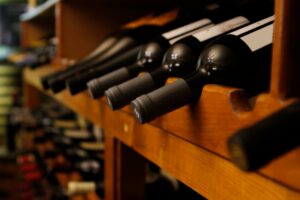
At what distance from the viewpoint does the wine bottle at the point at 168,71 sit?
0.42 metres

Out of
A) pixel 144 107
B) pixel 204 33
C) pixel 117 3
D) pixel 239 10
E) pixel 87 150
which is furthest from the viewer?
pixel 87 150

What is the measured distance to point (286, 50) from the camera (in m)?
0.28

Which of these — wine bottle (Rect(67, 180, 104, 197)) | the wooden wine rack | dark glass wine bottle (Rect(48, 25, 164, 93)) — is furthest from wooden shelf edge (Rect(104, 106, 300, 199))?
wine bottle (Rect(67, 180, 104, 197))

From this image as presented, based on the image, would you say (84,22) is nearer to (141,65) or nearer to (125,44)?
(125,44)

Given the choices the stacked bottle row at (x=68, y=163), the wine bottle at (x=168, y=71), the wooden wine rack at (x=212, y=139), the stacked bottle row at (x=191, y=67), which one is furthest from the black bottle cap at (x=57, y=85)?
the stacked bottle row at (x=68, y=163)

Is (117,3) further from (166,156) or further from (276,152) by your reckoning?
(276,152)

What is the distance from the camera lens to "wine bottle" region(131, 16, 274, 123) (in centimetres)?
36

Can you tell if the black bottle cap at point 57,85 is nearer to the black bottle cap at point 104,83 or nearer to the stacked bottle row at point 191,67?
the stacked bottle row at point 191,67

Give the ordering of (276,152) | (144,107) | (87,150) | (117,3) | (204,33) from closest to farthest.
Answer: (276,152) → (144,107) → (204,33) → (117,3) → (87,150)

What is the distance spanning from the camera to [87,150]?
1429 mm

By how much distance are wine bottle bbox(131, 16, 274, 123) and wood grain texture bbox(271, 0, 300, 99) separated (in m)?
0.07

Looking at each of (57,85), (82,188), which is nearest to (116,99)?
(57,85)

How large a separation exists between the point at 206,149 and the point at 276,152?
173 mm

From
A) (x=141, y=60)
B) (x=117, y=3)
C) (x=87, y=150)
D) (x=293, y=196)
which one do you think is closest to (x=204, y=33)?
(x=141, y=60)
